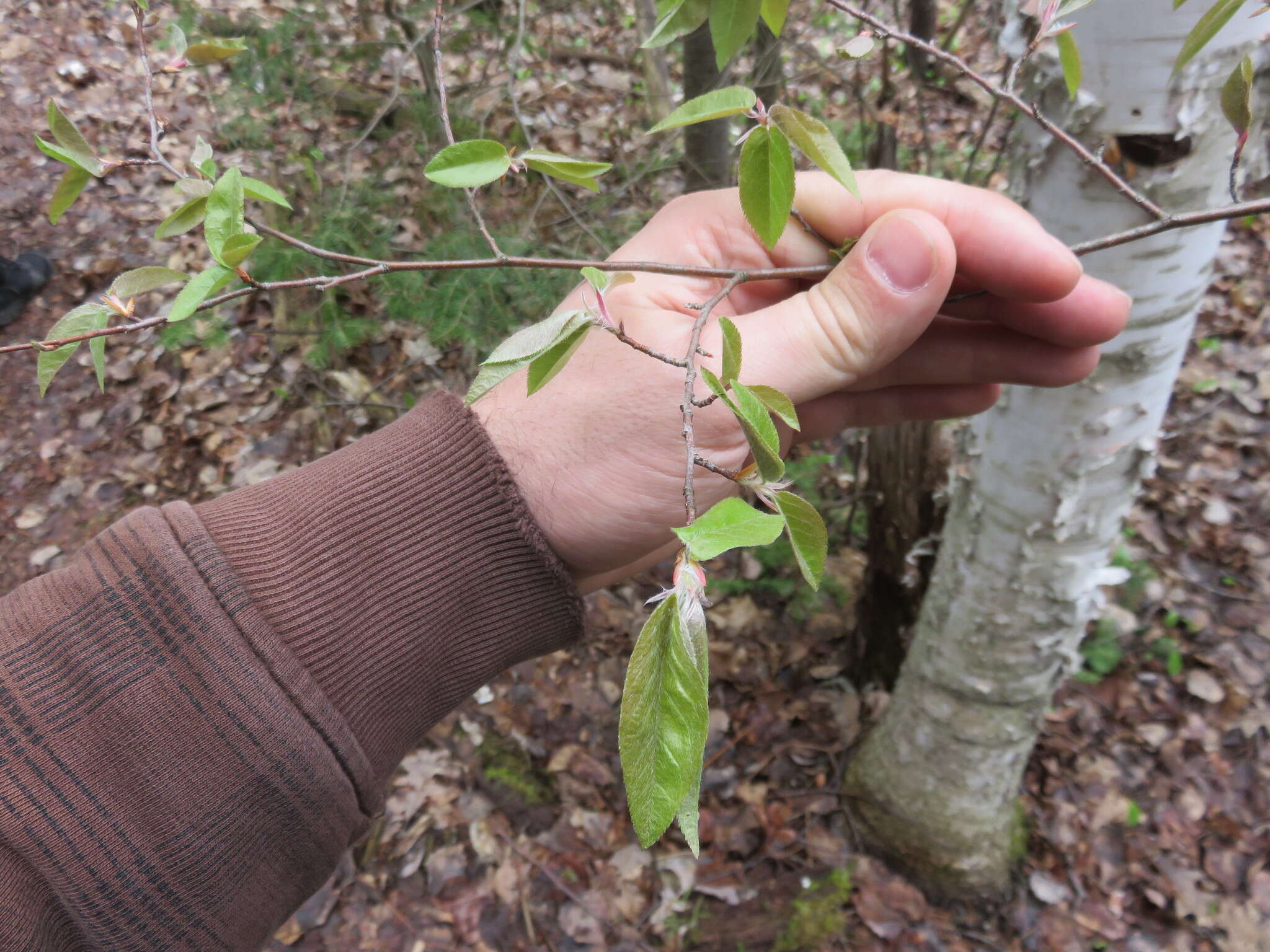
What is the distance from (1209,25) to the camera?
83cm

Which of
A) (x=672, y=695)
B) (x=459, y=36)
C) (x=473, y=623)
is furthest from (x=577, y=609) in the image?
(x=459, y=36)

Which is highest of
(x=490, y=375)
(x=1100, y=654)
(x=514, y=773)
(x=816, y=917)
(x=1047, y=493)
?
(x=490, y=375)

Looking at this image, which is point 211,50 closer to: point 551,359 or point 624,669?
point 551,359

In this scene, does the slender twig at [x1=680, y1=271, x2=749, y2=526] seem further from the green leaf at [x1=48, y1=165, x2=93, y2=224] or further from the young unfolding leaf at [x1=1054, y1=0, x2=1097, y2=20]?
the green leaf at [x1=48, y1=165, x2=93, y2=224]

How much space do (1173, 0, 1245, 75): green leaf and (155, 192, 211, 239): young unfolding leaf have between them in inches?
46.2

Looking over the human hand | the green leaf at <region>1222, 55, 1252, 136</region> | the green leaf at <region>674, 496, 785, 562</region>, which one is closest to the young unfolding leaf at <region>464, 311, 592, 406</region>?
the green leaf at <region>674, 496, 785, 562</region>

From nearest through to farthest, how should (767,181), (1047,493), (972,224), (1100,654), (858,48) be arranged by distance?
1. (767,181)
2. (858,48)
3. (972,224)
4. (1047,493)
5. (1100,654)

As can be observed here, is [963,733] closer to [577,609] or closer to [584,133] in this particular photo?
[577,609]

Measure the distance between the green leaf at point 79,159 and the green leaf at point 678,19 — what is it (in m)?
0.68

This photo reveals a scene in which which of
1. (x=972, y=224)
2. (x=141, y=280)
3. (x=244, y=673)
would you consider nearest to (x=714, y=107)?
(x=141, y=280)

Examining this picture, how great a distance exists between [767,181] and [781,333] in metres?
0.52

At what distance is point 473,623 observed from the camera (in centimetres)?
150

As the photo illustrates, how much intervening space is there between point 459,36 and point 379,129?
47cm

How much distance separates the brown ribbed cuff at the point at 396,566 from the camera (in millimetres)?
1356
